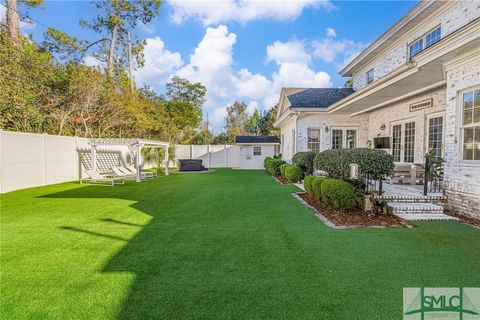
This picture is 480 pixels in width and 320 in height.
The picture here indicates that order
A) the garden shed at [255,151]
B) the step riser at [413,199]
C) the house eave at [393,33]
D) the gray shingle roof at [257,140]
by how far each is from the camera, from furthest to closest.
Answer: the garden shed at [255,151], the gray shingle roof at [257,140], the house eave at [393,33], the step riser at [413,199]

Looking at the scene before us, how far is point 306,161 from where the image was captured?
36.4 ft

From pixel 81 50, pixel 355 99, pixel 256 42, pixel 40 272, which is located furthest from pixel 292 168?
pixel 81 50

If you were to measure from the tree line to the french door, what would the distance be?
15.2m

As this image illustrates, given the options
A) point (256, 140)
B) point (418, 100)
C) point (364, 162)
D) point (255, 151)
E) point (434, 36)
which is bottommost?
point (364, 162)

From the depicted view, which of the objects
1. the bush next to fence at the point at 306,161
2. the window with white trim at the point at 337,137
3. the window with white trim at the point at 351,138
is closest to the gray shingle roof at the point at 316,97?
the window with white trim at the point at 337,137

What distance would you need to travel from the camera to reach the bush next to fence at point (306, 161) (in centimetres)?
1102

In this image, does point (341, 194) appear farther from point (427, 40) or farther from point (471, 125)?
point (427, 40)

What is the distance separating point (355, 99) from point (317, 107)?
3334mm

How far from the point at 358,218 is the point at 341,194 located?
60 cm

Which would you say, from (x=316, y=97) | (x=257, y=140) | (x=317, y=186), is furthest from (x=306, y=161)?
(x=257, y=140)

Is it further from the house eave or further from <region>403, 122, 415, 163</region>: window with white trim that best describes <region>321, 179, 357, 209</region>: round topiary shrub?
the house eave

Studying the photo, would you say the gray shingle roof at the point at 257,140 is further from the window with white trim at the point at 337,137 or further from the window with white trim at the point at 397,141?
the window with white trim at the point at 397,141

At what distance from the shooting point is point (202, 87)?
34281 millimetres

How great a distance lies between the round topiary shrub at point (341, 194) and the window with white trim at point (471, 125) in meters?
2.63
